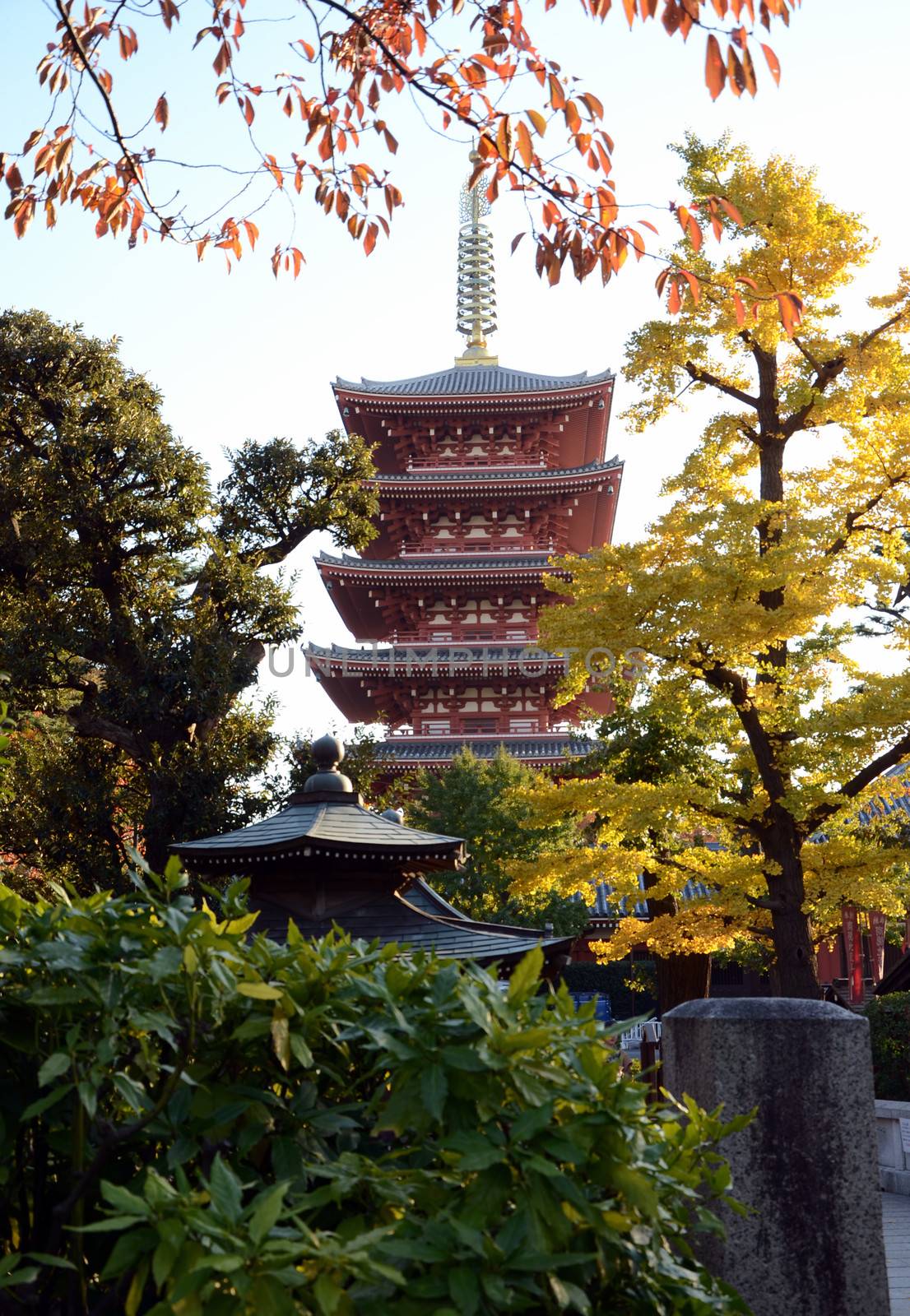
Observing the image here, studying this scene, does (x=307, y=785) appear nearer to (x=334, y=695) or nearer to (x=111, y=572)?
(x=111, y=572)

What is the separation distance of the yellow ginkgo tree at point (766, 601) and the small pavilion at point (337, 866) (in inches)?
102

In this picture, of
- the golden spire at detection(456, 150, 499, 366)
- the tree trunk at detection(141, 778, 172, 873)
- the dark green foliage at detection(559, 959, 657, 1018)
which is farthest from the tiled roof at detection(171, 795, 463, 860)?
the golden spire at detection(456, 150, 499, 366)

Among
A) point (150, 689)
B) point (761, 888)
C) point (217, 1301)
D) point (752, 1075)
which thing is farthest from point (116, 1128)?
point (150, 689)

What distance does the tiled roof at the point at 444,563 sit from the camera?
28.0 meters

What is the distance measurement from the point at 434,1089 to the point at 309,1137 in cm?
28

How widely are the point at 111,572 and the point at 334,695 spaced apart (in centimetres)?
1447

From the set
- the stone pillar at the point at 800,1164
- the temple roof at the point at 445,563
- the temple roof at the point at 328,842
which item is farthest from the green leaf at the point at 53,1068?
the temple roof at the point at 445,563

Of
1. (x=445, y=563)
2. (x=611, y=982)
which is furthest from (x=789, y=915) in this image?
(x=445, y=563)

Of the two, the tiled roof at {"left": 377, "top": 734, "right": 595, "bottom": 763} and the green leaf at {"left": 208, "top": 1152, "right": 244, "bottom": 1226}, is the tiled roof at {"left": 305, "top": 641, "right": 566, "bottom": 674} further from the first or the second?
the green leaf at {"left": 208, "top": 1152, "right": 244, "bottom": 1226}

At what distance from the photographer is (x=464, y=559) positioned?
28844 millimetres

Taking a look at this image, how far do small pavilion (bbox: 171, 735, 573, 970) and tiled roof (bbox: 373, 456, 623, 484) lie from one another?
18.9m

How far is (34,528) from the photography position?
15.4 metres

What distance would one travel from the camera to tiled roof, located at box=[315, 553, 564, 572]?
28016 mm

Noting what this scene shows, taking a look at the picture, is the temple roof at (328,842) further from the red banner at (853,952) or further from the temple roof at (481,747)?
the temple roof at (481,747)
